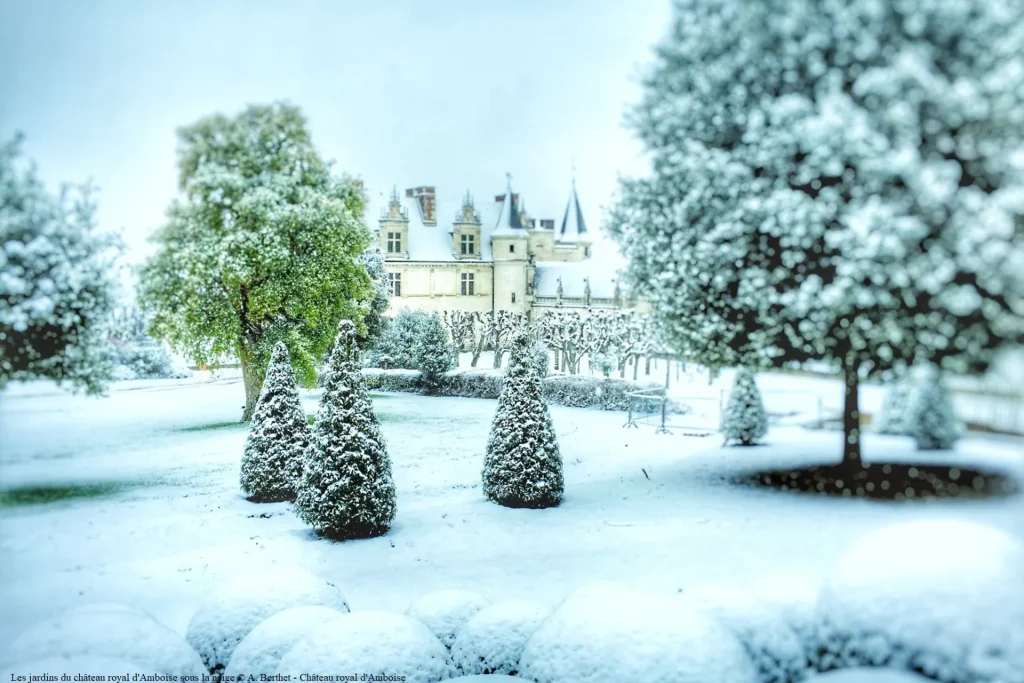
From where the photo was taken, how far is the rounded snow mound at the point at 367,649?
3568mm

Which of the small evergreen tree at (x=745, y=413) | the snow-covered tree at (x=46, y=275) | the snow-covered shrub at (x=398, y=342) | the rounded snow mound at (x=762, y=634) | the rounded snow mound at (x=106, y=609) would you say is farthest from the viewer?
the snow-covered shrub at (x=398, y=342)

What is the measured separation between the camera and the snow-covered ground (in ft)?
11.6

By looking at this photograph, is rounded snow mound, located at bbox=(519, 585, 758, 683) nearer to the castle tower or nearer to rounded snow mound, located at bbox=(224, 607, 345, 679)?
rounded snow mound, located at bbox=(224, 607, 345, 679)

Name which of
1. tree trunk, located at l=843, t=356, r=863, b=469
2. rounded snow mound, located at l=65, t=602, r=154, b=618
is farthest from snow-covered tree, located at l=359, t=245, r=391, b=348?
tree trunk, located at l=843, t=356, r=863, b=469

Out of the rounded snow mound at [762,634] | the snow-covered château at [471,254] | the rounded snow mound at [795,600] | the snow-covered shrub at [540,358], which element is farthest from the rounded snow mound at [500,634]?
the snow-covered château at [471,254]

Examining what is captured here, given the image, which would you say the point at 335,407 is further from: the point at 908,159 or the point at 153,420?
the point at 908,159

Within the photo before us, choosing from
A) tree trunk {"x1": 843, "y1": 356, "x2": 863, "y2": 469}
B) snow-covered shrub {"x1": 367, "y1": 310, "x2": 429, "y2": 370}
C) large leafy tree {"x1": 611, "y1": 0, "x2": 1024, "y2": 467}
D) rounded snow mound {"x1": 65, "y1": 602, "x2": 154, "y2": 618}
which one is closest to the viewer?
large leafy tree {"x1": 611, "y1": 0, "x2": 1024, "y2": 467}

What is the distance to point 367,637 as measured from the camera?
141 inches

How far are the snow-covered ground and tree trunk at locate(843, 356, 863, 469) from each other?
0.14 ft

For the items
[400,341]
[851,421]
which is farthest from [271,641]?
[851,421]

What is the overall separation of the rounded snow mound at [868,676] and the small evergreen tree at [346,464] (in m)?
2.23

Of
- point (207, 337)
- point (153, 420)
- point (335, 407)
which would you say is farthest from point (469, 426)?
point (153, 420)

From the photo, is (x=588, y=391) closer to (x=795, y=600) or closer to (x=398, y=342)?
(x=398, y=342)

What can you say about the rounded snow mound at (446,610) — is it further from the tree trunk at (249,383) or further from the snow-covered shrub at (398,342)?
the tree trunk at (249,383)
